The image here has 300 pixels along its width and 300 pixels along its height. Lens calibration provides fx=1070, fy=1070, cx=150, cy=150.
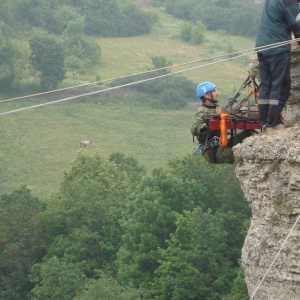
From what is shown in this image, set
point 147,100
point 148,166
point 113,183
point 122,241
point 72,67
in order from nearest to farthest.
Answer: point 122,241
point 113,183
point 148,166
point 147,100
point 72,67

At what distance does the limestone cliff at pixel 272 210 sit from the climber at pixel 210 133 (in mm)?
685

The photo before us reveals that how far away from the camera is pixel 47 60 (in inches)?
4505

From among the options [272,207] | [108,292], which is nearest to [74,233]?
[108,292]

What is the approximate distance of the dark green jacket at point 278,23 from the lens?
1091cm

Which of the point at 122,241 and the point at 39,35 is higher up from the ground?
the point at 122,241

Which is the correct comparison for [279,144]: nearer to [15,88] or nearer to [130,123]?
[130,123]

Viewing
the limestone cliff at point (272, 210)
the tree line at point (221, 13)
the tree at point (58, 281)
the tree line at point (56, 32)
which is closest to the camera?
the limestone cliff at point (272, 210)

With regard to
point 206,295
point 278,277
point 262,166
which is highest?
point 262,166

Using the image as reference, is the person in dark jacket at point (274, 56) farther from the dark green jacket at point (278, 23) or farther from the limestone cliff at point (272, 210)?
the limestone cliff at point (272, 210)

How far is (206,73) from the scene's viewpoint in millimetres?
108625

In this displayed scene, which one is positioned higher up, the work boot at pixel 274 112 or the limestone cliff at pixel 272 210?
the work boot at pixel 274 112

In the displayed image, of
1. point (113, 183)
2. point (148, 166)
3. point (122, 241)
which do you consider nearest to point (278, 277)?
point (122, 241)

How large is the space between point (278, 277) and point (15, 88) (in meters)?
102

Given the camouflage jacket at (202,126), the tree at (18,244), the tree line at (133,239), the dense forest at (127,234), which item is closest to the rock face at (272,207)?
the camouflage jacket at (202,126)
